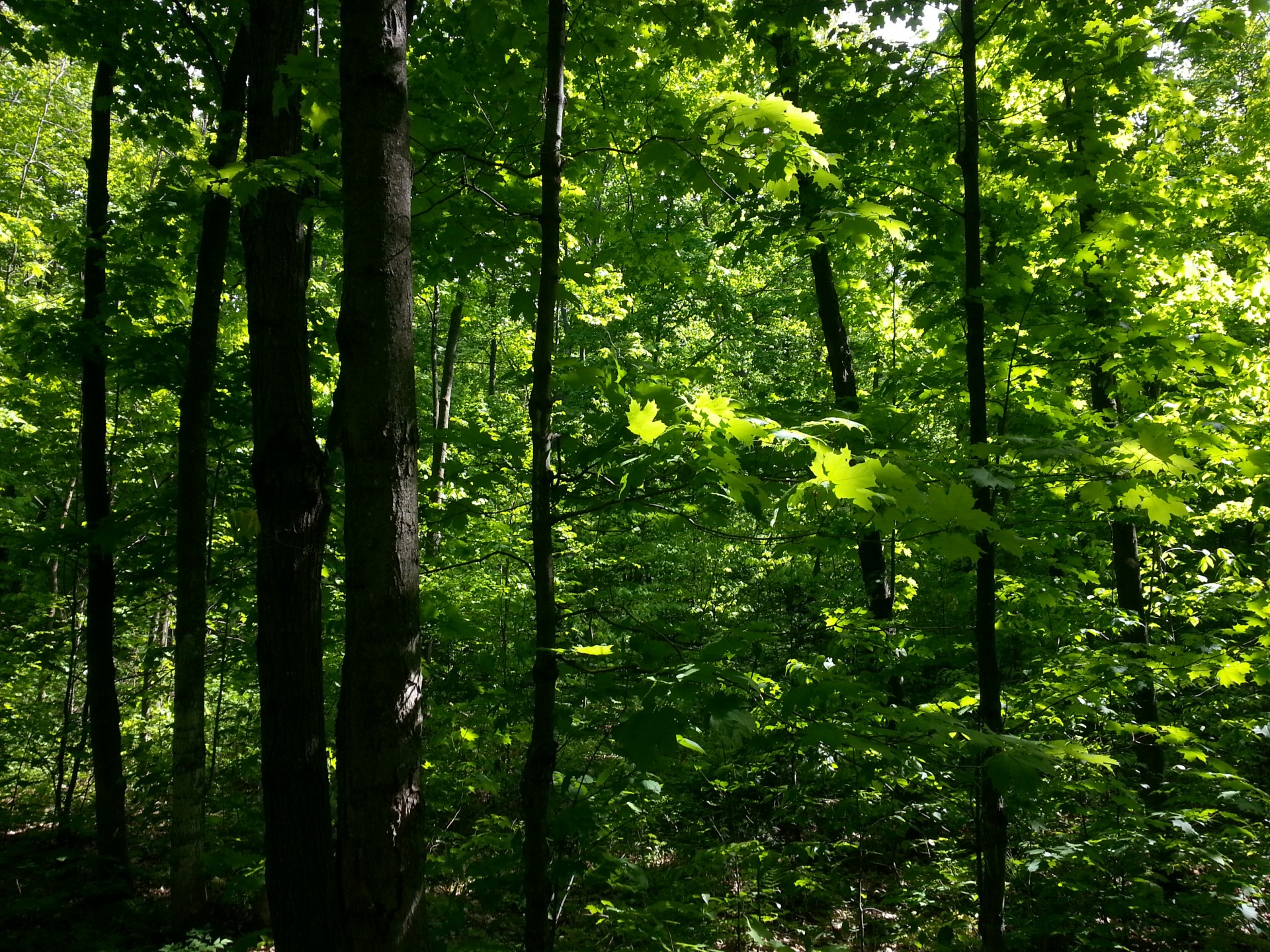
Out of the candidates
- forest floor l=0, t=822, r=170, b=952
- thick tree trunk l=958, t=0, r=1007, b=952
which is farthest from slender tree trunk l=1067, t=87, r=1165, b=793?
forest floor l=0, t=822, r=170, b=952

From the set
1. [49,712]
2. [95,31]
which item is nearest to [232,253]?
[95,31]

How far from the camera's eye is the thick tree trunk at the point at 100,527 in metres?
5.99

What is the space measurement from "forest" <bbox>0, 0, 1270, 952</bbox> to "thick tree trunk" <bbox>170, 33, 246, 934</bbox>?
35mm

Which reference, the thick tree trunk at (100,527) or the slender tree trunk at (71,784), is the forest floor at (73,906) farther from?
the thick tree trunk at (100,527)

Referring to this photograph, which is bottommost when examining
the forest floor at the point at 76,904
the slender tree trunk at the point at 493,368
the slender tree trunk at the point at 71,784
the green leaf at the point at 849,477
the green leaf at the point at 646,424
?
the forest floor at the point at 76,904

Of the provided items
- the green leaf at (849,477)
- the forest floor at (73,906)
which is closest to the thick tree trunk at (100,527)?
the forest floor at (73,906)

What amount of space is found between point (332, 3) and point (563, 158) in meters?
2.80

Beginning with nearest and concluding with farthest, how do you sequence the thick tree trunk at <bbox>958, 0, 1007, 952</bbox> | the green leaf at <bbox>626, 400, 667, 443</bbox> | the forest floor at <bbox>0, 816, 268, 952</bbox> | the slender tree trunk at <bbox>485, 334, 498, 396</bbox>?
the green leaf at <bbox>626, 400, 667, 443</bbox>, the thick tree trunk at <bbox>958, 0, 1007, 952</bbox>, the forest floor at <bbox>0, 816, 268, 952</bbox>, the slender tree trunk at <bbox>485, 334, 498, 396</bbox>

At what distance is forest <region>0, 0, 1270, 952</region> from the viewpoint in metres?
2.09

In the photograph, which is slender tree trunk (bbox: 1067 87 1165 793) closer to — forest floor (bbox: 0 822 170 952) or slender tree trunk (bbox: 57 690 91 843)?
forest floor (bbox: 0 822 170 952)

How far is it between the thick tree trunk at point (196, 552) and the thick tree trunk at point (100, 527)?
41.9 inches

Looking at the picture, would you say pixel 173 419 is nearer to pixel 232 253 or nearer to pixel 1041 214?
pixel 232 253

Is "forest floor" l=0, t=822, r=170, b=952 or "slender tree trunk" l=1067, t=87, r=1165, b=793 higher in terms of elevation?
"slender tree trunk" l=1067, t=87, r=1165, b=793

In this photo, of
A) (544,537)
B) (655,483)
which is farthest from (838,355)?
(544,537)
